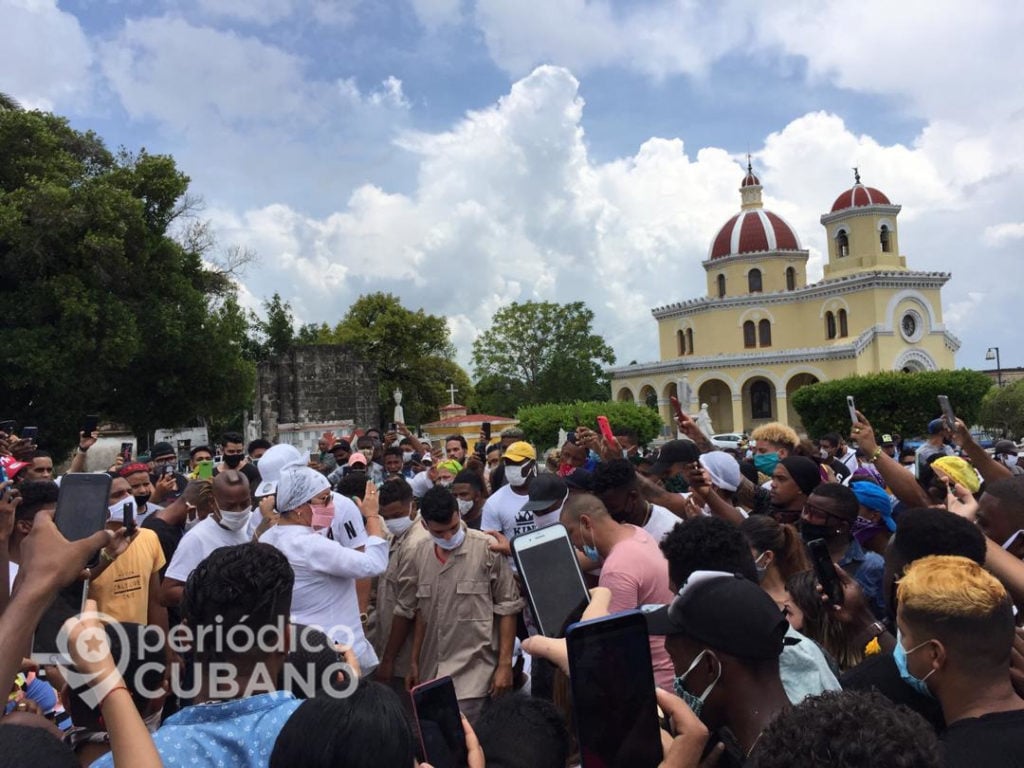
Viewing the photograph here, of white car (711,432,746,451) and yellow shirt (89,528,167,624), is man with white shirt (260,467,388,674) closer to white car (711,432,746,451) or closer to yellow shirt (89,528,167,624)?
yellow shirt (89,528,167,624)

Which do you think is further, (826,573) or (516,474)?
(516,474)

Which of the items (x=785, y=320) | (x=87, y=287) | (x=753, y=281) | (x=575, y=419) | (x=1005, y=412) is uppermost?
(x=753, y=281)

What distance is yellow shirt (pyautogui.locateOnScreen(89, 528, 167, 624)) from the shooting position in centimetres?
437

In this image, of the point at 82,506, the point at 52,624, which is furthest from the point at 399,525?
the point at 82,506

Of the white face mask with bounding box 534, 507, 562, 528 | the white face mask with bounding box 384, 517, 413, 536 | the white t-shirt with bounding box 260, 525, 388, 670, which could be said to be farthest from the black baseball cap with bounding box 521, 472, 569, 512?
the white t-shirt with bounding box 260, 525, 388, 670

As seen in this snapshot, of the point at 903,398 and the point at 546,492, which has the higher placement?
the point at 903,398

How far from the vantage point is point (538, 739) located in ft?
8.45

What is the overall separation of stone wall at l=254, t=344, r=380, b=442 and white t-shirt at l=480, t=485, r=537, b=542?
2247 cm

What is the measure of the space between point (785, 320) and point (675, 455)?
156ft

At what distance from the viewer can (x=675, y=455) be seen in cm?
592

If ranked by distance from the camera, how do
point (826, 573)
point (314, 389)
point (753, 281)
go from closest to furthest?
point (826, 573) → point (314, 389) → point (753, 281)

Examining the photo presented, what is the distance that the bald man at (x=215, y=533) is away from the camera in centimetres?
443

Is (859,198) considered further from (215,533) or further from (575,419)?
(215,533)

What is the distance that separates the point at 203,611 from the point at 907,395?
39188mm
